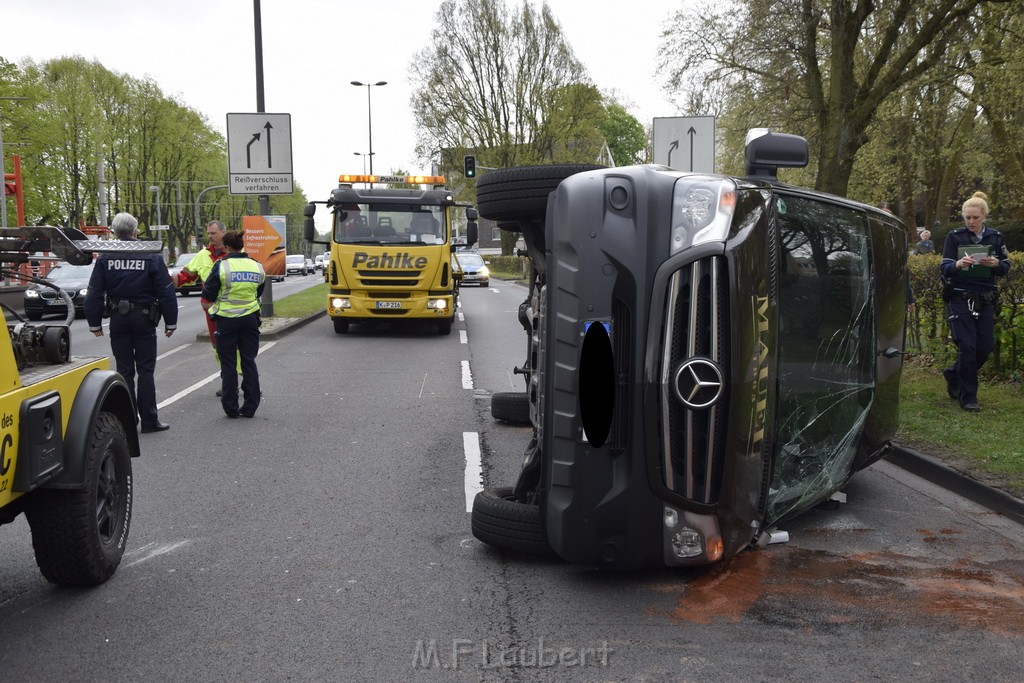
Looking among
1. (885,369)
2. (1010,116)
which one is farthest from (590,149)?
(885,369)

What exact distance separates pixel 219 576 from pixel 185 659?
3.32ft

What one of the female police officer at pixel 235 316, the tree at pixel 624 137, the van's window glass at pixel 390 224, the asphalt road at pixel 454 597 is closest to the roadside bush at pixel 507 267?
the tree at pixel 624 137

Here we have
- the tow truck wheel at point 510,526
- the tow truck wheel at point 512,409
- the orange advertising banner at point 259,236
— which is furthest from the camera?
the orange advertising banner at point 259,236

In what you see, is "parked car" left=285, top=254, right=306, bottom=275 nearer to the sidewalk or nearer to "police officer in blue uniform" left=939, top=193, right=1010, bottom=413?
"police officer in blue uniform" left=939, top=193, right=1010, bottom=413

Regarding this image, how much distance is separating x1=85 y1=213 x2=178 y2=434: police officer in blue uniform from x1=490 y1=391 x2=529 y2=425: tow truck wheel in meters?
2.86

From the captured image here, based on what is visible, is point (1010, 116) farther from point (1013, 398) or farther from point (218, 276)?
point (218, 276)

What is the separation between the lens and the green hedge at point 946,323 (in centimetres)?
958

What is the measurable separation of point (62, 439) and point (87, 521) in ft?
1.34

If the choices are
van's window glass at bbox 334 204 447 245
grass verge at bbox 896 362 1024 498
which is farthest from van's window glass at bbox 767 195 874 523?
van's window glass at bbox 334 204 447 245

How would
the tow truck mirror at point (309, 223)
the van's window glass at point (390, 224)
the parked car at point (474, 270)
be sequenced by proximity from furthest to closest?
the parked car at point (474, 270) → the van's window glass at point (390, 224) → the tow truck mirror at point (309, 223)

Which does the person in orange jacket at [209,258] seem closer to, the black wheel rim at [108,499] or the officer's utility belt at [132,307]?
the officer's utility belt at [132,307]

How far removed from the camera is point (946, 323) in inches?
426

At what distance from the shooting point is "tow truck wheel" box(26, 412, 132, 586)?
14.3ft

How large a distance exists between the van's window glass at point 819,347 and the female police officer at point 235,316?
5.90 meters
